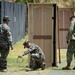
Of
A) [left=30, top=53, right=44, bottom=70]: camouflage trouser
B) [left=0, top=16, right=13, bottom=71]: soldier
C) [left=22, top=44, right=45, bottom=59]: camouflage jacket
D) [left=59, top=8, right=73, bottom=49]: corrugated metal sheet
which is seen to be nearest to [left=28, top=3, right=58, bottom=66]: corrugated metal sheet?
[left=22, top=44, right=45, bottom=59]: camouflage jacket

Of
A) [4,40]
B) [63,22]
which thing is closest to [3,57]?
[4,40]

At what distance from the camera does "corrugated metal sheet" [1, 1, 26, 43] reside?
25.2m

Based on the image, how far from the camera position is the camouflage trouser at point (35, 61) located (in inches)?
633

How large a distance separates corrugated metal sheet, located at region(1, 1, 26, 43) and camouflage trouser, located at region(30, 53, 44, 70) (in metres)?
8.09

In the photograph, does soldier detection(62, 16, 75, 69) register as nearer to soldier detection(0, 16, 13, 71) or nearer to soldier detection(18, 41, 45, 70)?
soldier detection(18, 41, 45, 70)

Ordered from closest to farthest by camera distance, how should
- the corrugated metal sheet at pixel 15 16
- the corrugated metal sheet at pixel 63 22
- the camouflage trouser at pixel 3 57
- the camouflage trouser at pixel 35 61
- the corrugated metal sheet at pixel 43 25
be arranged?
the camouflage trouser at pixel 3 57
the camouflage trouser at pixel 35 61
the corrugated metal sheet at pixel 43 25
the corrugated metal sheet at pixel 15 16
the corrugated metal sheet at pixel 63 22

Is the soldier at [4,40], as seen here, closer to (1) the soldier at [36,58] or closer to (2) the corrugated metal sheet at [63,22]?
(1) the soldier at [36,58]

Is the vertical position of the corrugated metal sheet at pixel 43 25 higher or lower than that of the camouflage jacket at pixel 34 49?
higher

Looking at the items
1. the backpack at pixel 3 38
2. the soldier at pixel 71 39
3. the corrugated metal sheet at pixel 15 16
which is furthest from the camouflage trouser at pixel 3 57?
the corrugated metal sheet at pixel 15 16

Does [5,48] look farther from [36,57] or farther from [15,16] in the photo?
[15,16]

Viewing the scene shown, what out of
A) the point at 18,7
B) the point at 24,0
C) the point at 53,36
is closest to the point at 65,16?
the point at 18,7

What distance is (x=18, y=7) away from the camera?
30578 mm

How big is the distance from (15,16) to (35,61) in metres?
12.9

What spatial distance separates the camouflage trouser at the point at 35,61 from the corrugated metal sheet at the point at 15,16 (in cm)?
809
